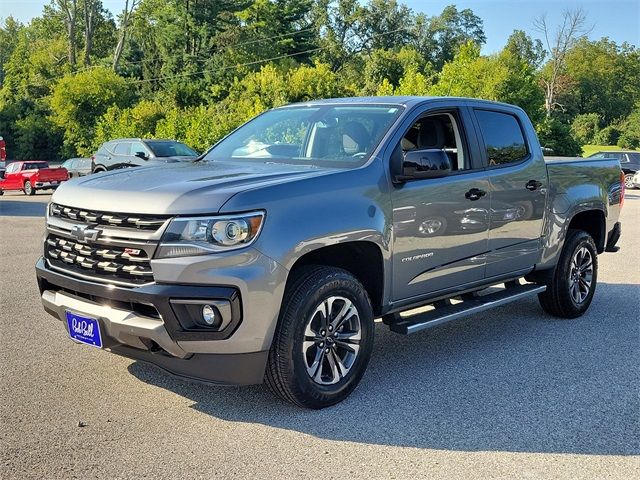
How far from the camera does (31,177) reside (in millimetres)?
25172

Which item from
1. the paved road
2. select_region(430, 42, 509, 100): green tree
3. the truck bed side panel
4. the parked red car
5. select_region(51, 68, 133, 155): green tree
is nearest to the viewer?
the paved road

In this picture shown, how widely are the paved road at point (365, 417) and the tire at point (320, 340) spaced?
0.56 feet

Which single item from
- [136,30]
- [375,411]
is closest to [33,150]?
[136,30]

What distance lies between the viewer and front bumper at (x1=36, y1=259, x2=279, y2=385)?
356cm

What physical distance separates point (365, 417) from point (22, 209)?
17.3m

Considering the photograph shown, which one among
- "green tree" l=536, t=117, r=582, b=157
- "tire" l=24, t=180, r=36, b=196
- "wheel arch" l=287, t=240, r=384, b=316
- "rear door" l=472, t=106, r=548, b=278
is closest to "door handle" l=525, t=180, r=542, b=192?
"rear door" l=472, t=106, r=548, b=278

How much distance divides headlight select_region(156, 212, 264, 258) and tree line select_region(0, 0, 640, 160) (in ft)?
86.3

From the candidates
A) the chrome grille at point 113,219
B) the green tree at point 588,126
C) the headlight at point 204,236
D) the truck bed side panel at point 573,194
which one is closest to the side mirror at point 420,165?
the headlight at point 204,236

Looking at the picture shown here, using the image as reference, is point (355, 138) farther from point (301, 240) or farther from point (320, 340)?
point (320, 340)

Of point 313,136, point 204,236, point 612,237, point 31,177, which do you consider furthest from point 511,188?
point 31,177

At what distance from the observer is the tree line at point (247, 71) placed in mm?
32875

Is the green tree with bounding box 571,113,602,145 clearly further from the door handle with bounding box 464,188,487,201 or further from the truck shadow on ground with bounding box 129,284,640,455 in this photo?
the door handle with bounding box 464,188,487,201

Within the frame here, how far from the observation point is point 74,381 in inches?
177

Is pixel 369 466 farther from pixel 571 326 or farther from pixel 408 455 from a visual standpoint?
pixel 571 326
